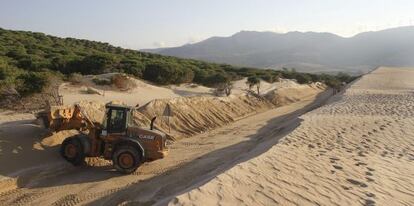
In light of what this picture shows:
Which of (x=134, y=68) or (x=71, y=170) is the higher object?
(x=134, y=68)

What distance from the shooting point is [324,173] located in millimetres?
10773

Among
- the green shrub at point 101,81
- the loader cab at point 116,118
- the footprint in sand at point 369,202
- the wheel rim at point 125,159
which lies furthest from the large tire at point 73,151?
the green shrub at point 101,81

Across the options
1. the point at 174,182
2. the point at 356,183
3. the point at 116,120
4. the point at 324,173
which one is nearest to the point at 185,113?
the point at 116,120

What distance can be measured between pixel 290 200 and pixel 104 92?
822 inches

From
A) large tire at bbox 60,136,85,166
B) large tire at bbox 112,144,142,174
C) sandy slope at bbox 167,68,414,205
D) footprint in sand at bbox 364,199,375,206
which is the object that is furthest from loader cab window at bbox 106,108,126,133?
footprint in sand at bbox 364,199,375,206

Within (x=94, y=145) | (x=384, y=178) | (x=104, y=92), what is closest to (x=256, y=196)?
(x=384, y=178)

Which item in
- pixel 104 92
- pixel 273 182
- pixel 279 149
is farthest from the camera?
pixel 104 92

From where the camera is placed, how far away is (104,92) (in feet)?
92.5

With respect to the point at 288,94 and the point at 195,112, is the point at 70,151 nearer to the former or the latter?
the point at 195,112

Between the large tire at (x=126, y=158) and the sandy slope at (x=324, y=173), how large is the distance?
391 centimetres

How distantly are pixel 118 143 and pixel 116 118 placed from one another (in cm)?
72

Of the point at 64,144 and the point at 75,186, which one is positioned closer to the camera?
the point at 75,186

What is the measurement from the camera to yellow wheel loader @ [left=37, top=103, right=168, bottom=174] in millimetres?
14259

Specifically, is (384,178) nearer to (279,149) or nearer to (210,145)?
(279,149)
